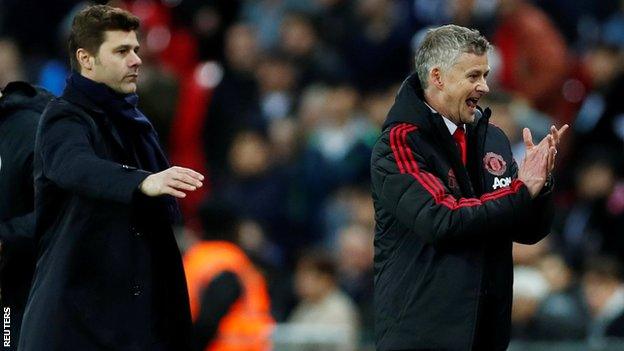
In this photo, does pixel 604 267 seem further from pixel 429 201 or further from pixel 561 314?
pixel 429 201

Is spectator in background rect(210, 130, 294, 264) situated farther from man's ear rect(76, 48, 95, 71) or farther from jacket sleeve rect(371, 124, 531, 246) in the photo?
jacket sleeve rect(371, 124, 531, 246)

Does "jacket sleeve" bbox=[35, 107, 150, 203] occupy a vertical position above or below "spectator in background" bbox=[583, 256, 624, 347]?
above

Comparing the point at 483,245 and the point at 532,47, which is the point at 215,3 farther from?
the point at 483,245

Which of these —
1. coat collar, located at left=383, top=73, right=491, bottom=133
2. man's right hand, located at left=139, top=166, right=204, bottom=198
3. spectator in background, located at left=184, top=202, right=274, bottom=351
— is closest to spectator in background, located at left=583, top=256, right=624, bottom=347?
spectator in background, located at left=184, top=202, right=274, bottom=351

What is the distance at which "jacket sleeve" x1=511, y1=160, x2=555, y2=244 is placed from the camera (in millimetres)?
6012

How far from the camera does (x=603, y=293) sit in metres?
10.5

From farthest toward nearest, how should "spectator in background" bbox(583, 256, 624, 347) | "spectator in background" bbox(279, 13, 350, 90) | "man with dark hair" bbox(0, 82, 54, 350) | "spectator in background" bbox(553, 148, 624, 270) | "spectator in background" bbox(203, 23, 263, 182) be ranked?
"spectator in background" bbox(279, 13, 350, 90), "spectator in background" bbox(203, 23, 263, 182), "spectator in background" bbox(553, 148, 624, 270), "spectator in background" bbox(583, 256, 624, 347), "man with dark hair" bbox(0, 82, 54, 350)

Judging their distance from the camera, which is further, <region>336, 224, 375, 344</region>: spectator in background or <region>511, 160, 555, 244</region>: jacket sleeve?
<region>336, 224, 375, 344</region>: spectator in background

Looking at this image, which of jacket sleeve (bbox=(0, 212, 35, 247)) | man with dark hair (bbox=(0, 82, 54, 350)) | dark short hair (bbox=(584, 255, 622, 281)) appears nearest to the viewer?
jacket sleeve (bbox=(0, 212, 35, 247))

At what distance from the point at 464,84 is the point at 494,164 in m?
0.38

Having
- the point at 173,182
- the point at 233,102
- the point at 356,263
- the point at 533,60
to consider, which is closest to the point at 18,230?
the point at 173,182

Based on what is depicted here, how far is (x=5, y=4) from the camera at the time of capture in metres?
13.9

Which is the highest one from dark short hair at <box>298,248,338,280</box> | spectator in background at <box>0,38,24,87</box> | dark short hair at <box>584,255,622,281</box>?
spectator in background at <box>0,38,24,87</box>

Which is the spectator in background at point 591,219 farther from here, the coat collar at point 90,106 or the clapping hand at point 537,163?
the coat collar at point 90,106
